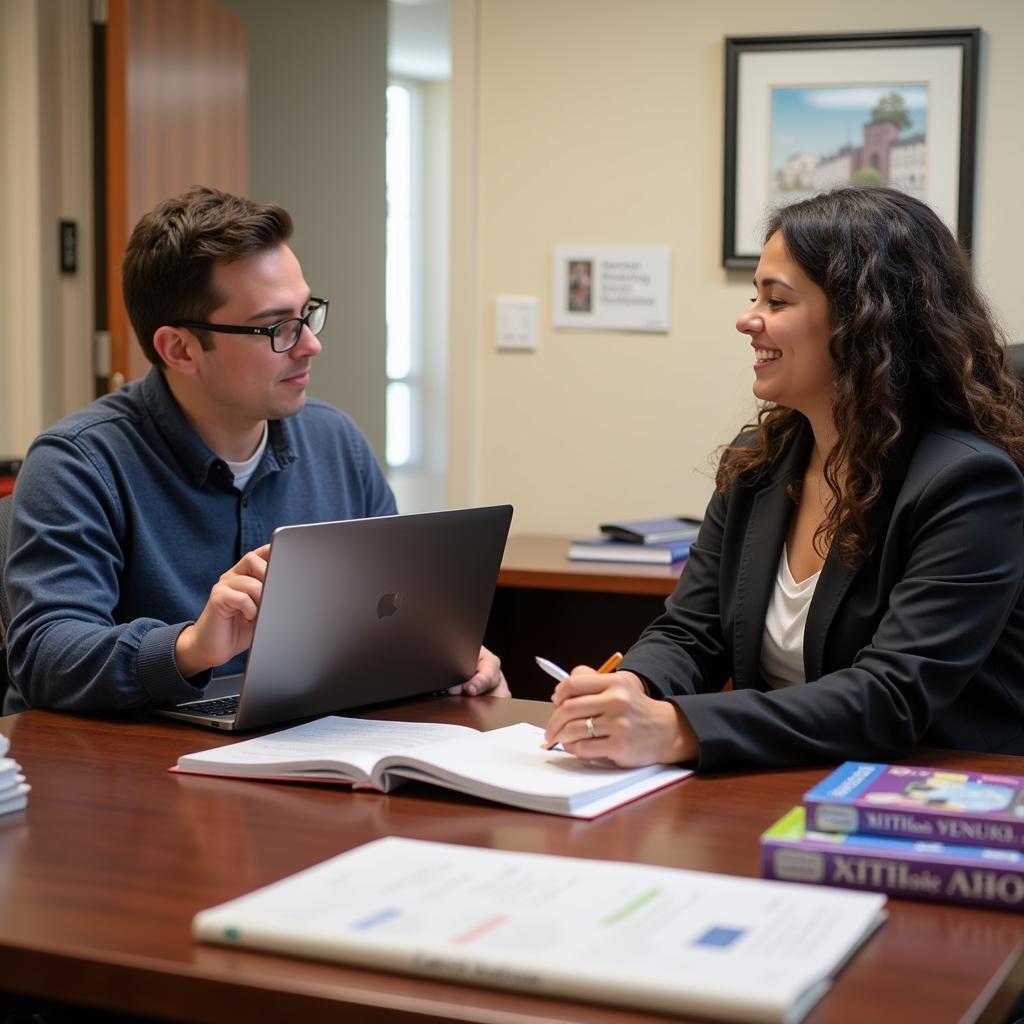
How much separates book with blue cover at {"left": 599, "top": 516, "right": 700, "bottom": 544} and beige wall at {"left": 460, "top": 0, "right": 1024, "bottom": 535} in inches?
23.2

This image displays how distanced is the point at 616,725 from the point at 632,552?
4.45 ft

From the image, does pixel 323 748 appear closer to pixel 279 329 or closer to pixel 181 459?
pixel 181 459

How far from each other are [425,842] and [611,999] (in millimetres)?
317

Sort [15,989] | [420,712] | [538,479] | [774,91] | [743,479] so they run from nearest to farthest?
[15,989]
[420,712]
[743,479]
[774,91]
[538,479]

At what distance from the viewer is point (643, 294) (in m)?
3.29

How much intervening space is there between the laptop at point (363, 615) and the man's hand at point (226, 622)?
0.15ft

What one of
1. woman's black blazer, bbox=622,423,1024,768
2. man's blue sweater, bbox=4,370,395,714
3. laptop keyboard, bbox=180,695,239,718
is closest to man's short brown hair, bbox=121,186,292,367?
man's blue sweater, bbox=4,370,395,714

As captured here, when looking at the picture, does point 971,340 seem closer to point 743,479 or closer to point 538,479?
point 743,479

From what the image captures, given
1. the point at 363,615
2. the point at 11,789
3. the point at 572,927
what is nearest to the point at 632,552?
the point at 363,615

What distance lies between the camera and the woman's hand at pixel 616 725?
1256mm

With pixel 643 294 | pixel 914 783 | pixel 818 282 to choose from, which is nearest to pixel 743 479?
pixel 818 282

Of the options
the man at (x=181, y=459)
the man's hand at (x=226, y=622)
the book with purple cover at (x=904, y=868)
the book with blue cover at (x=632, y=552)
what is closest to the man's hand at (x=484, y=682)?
the man at (x=181, y=459)

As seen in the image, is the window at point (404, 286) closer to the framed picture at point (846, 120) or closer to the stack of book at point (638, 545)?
the framed picture at point (846, 120)

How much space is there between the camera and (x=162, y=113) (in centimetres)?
351
